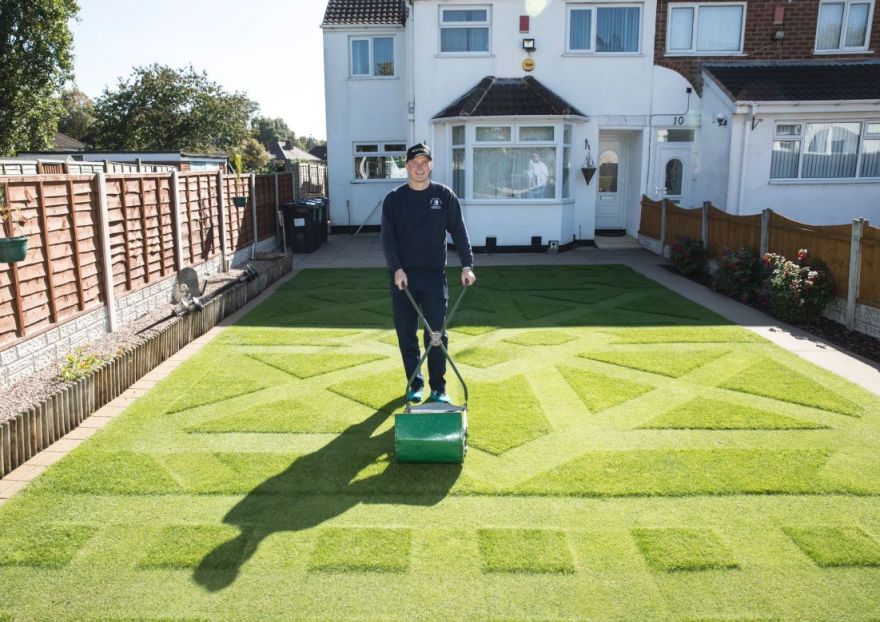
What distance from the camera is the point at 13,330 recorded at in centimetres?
567

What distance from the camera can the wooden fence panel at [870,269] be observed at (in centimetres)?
786

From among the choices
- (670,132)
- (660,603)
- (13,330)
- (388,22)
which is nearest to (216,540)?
(660,603)

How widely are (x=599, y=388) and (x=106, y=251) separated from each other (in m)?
5.25

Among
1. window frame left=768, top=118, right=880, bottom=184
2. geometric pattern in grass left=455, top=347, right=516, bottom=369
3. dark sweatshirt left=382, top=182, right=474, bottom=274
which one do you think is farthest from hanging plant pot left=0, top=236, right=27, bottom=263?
window frame left=768, top=118, right=880, bottom=184

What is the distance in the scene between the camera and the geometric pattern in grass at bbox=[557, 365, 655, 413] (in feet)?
20.0

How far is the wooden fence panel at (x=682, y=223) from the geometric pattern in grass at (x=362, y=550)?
1070 cm

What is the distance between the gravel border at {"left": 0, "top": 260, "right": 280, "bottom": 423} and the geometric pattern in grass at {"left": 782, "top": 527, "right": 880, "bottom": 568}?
5.05 m

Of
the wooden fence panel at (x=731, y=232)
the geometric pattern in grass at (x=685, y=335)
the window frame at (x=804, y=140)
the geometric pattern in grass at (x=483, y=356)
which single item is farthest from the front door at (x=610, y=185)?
the geometric pattern in grass at (x=483, y=356)

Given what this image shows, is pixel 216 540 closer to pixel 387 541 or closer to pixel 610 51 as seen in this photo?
Answer: pixel 387 541

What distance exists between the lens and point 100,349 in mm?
6789

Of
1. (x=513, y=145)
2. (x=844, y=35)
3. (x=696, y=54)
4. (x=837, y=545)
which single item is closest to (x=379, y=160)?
(x=513, y=145)

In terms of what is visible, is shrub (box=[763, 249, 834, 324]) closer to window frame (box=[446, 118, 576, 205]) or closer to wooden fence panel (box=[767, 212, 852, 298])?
wooden fence panel (box=[767, 212, 852, 298])

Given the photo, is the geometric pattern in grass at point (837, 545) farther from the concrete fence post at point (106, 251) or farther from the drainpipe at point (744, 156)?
the drainpipe at point (744, 156)

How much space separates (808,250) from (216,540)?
8.46 m
